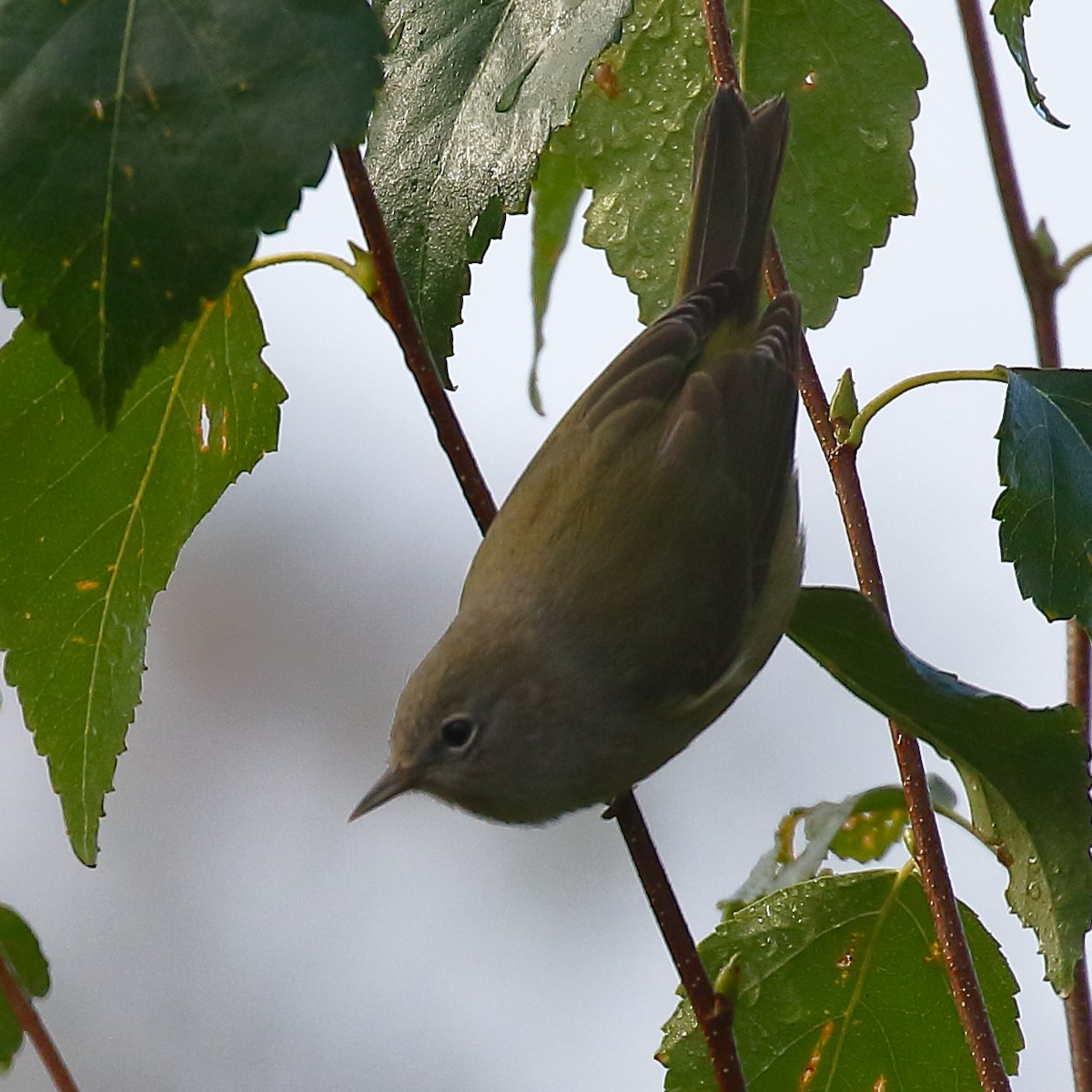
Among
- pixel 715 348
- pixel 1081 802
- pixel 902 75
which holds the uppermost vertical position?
pixel 902 75

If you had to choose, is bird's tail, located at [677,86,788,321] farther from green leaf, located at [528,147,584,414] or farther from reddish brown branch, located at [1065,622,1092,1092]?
reddish brown branch, located at [1065,622,1092,1092]

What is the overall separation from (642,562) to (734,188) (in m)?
0.41

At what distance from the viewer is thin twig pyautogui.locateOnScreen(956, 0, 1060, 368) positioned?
4.62 ft

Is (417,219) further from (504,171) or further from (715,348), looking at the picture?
(715,348)

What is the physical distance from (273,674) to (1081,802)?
420 cm

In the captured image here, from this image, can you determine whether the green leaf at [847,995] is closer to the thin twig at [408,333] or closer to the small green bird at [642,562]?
the small green bird at [642,562]

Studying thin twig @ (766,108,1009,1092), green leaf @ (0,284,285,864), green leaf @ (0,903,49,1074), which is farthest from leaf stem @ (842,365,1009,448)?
green leaf @ (0,903,49,1074)

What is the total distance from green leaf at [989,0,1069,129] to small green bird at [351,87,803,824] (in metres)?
0.31

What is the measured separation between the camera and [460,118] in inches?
46.3

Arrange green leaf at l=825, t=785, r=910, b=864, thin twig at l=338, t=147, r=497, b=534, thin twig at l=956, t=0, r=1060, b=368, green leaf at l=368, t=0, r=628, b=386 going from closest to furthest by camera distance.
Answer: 1. thin twig at l=338, t=147, r=497, b=534
2. green leaf at l=368, t=0, r=628, b=386
3. thin twig at l=956, t=0, r=1060, b=368
4. green leaf at l=825, t=785, r=910, b=864

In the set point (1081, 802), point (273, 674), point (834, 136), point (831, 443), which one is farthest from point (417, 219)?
point (273, 674)

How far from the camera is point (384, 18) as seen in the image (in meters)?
1.21

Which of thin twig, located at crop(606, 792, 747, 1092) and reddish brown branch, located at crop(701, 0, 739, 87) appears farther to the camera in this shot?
reddish brown branch, located at crop(701, 0, 739, 87)

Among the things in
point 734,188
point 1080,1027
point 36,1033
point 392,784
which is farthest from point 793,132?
point 36,1033
